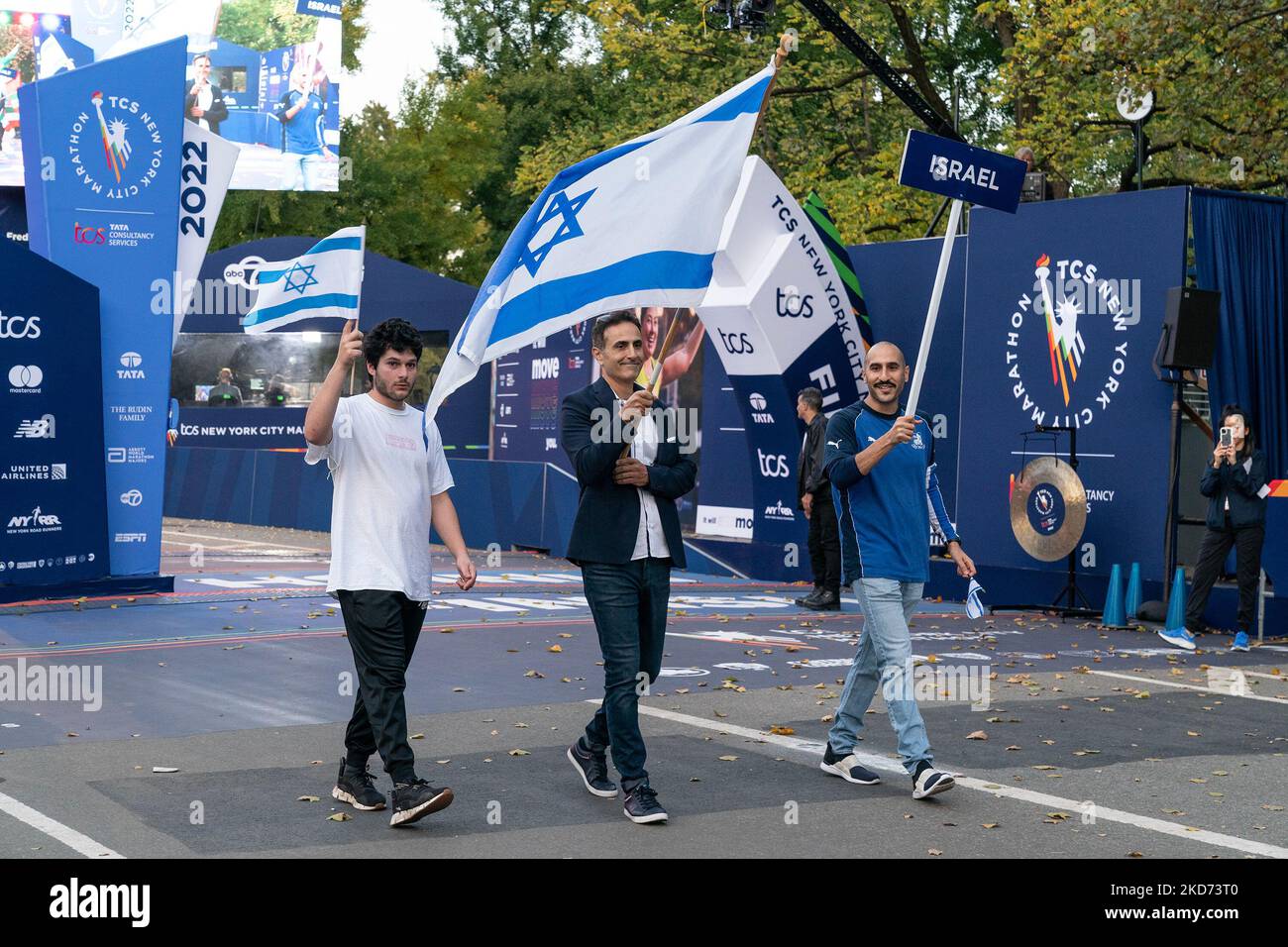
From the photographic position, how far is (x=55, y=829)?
6.72 m

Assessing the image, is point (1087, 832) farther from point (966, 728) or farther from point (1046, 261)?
point (1046, 261)

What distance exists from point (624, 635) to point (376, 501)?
1.20 meters

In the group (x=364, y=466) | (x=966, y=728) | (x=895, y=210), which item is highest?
(x=895, y=210)

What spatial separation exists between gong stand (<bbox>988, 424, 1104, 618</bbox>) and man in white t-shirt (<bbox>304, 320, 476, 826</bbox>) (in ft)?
36.1

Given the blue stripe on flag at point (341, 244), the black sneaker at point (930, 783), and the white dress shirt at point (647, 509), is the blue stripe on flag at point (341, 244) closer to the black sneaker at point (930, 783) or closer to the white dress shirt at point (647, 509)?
the white dress shirt at point (647, 509)

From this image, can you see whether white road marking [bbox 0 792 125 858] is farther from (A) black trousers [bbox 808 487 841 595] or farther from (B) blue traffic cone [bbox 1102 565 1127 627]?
(B) blue traffic cone [bbox 1102 565 1127 627]

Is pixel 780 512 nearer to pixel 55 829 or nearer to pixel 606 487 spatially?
pixel 606 487

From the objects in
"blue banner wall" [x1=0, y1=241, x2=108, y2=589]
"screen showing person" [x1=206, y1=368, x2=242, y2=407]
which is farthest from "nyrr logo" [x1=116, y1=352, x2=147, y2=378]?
"screen showing person" [x1=206, y1=368, x2=242, y2=407]

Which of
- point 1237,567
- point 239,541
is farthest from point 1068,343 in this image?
point 239,541

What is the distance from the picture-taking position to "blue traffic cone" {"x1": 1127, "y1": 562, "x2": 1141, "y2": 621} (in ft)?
53.8

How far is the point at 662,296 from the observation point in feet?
27.8

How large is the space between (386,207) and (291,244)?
17.7 metres

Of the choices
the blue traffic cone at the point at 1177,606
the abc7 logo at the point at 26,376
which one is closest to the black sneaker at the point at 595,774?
the abc7 logo at the point at 26,376
